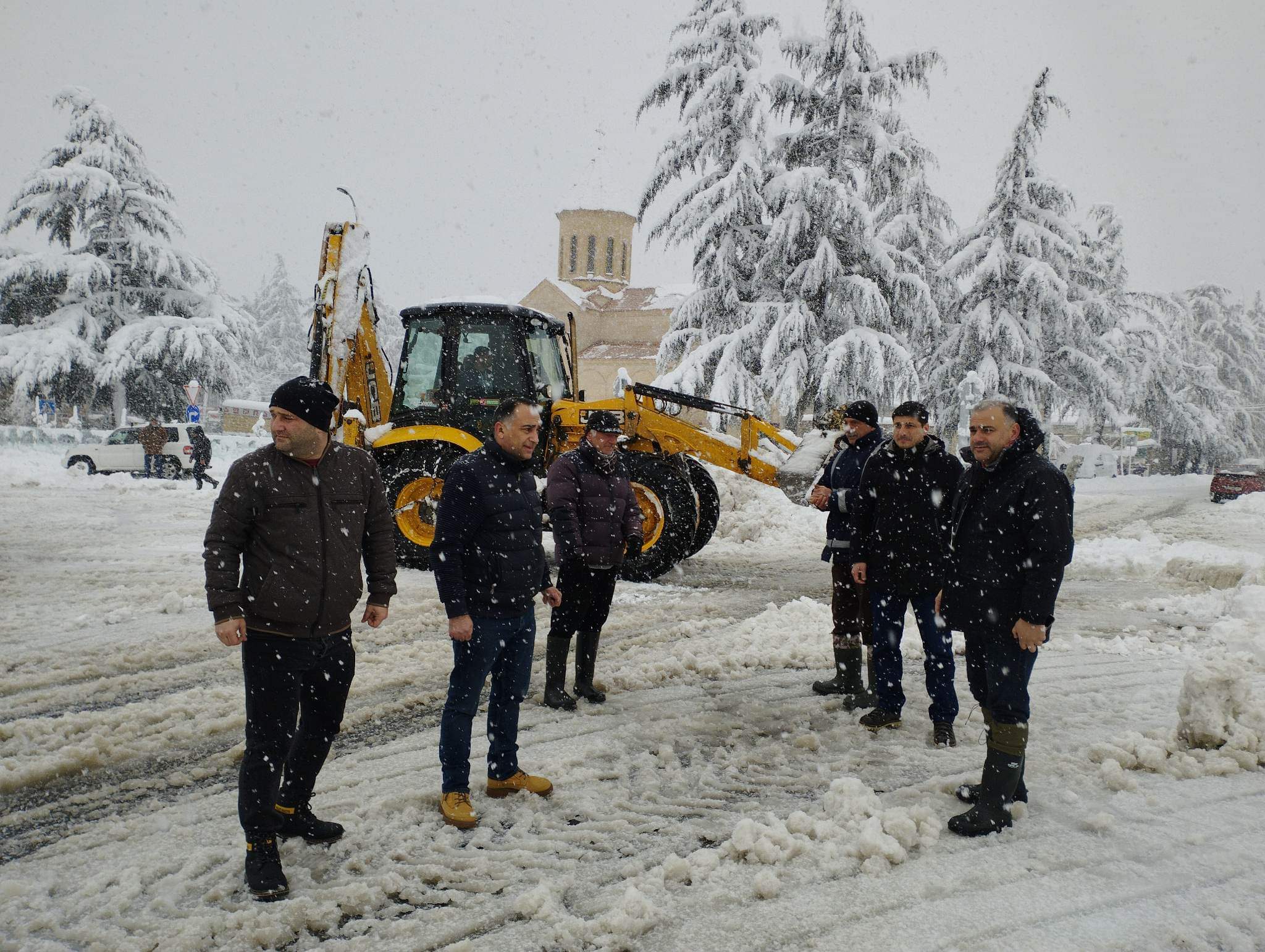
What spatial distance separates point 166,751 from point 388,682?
1.51 m

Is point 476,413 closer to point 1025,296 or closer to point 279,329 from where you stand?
point 1025,296

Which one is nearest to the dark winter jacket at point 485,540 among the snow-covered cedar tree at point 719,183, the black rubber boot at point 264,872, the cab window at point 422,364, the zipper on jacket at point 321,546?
the zipper on jacket at point 321,546

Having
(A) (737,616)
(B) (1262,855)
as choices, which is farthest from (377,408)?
(B) (1262,855)

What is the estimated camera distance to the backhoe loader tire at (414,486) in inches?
371

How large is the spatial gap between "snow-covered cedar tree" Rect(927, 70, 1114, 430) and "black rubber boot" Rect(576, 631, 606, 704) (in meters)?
20.8

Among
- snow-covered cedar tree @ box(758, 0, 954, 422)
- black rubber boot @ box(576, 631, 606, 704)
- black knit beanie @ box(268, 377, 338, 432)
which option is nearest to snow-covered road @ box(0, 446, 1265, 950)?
black rubber boot @ box(576, 631, 606, 704)

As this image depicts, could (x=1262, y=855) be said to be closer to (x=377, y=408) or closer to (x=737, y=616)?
(x=737, y=616)

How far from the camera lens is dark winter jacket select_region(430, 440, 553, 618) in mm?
3795

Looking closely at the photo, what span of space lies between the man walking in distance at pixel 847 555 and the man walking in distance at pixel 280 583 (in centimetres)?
322

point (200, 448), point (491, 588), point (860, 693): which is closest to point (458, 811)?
point (491, 588)

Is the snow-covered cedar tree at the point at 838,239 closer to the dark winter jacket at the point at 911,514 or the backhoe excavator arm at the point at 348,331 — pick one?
the backhoe excavator arm at the point at 348,331

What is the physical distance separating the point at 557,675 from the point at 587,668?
23cm

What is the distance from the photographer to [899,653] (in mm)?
4949

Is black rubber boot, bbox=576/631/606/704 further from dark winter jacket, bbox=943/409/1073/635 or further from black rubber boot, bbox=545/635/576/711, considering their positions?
dark winter jacket, bbox=943/409/1073/635
